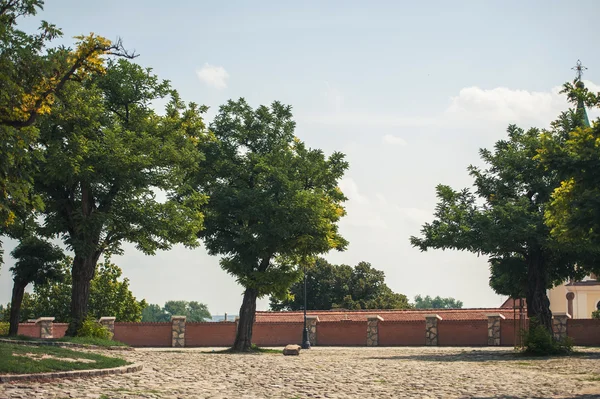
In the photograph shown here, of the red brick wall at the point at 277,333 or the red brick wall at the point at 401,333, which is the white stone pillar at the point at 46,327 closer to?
the red brick wall at the point at 277,333

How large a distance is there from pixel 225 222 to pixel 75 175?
27.6 ft

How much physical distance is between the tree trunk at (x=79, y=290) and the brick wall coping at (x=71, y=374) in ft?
33.5

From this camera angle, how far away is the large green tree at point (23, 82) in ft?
50.0

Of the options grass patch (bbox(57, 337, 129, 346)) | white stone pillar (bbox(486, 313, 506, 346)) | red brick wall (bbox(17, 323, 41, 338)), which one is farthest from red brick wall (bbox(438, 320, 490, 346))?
red brick wall (bbox(17, 323, 41, 338))

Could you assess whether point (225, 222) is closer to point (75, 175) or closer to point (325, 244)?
point (325, 244)

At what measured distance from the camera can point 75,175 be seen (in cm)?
2744

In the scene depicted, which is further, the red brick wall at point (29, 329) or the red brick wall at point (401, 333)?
the red brick wall at point (29, 329)

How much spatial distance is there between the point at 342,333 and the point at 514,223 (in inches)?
887

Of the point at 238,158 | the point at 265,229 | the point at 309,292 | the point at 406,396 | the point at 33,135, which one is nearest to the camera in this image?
the point at 406,396

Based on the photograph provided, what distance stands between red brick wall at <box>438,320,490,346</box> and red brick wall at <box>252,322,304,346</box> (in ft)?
30.7

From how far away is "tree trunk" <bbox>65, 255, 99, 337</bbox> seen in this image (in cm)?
2916

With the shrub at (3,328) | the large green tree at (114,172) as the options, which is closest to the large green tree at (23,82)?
the large green tree at (114,172)

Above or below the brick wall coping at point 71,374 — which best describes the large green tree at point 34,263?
above

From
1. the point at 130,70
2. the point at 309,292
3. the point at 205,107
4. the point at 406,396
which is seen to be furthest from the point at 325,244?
the point at 309,292
